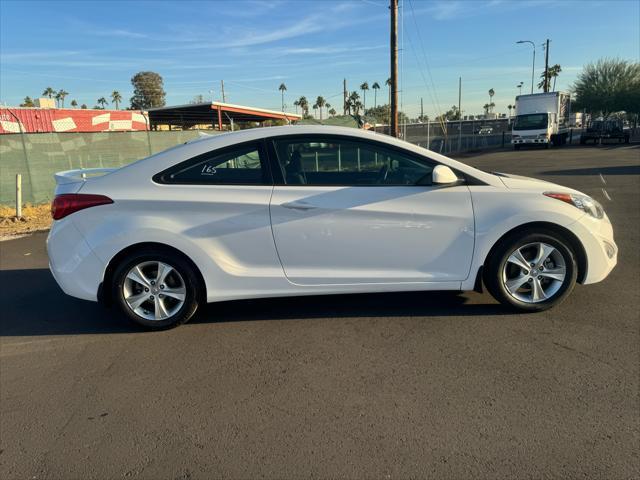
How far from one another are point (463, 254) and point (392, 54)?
18103 mm

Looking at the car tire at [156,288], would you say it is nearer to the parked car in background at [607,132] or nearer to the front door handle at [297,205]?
the front door handle at [297,205]

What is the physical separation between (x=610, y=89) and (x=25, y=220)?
61.5 meters

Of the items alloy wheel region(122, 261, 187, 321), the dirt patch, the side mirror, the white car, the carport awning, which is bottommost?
the dirt patch

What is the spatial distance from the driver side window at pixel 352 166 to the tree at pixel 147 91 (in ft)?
328

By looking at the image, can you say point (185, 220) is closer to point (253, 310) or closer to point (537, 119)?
point (253, 310)

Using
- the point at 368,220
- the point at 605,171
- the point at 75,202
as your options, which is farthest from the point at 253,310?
the point at 605,171

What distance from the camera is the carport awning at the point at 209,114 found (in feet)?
A: 76.0

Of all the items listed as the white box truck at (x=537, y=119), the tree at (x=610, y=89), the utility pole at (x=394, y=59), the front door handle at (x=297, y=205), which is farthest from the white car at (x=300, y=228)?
the tree at (x=610, y=89)

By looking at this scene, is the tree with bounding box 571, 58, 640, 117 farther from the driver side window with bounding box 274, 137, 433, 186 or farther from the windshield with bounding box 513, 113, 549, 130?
the driver side window with bounding box 274, 137, 433, 186

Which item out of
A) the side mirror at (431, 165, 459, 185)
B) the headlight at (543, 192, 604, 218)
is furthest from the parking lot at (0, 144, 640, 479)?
the side mirror at (431, 165, 459, 185)

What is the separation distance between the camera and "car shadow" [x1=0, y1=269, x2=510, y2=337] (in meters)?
4.25

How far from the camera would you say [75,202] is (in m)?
3.88

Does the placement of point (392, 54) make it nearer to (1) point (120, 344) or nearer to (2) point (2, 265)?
(2) point (2, 265)

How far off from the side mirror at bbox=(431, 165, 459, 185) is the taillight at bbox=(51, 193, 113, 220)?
2572 millimetres
